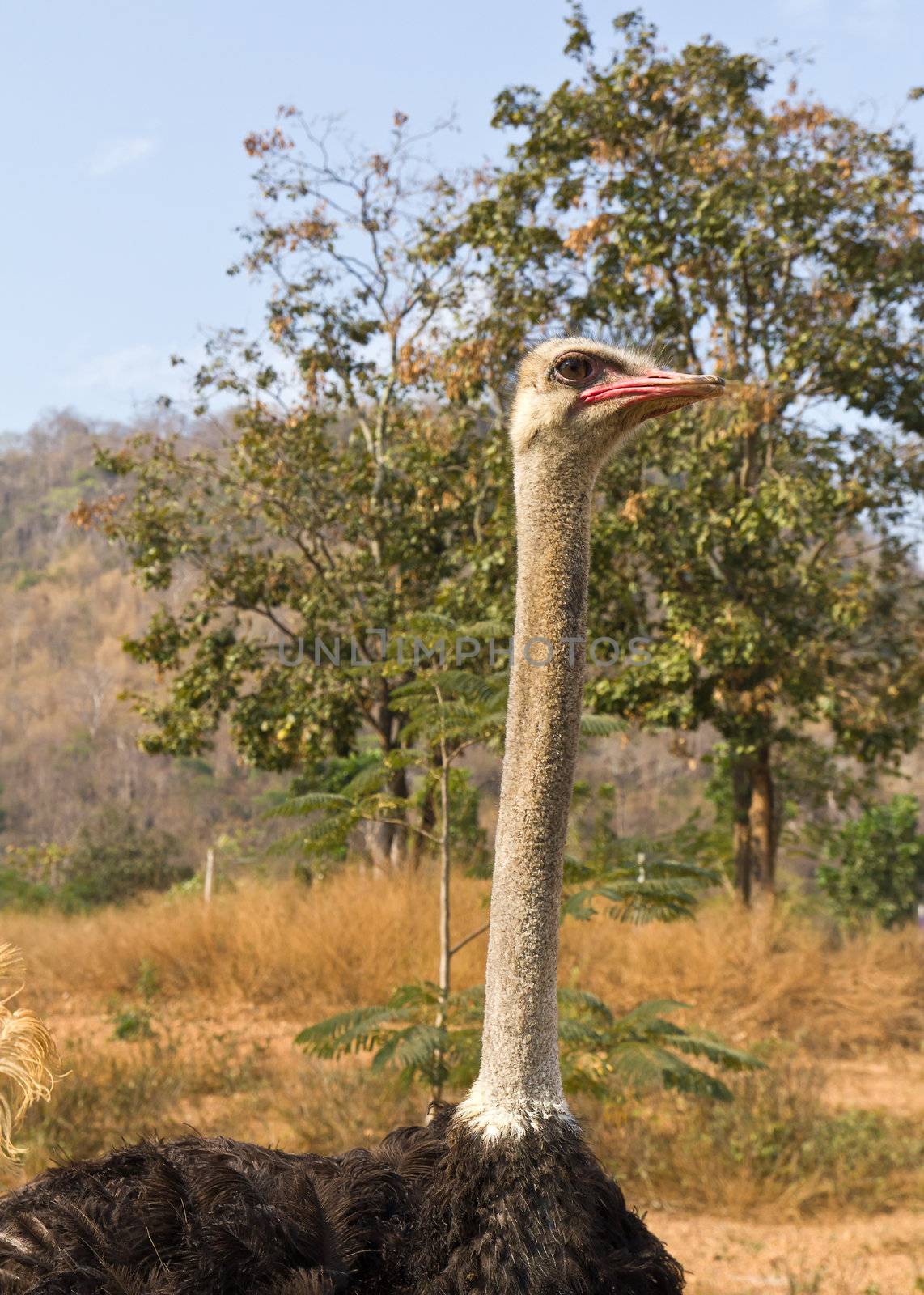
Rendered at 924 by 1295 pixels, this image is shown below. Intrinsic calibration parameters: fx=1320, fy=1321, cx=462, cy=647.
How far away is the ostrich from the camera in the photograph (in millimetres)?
1796

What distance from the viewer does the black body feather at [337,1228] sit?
1.78m

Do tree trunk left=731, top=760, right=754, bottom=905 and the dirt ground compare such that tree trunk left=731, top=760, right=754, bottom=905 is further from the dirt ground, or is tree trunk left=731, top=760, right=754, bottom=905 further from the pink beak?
the pink beak

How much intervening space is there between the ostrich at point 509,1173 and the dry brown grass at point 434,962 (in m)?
4.75

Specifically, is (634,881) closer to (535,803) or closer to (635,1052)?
(635,1052)

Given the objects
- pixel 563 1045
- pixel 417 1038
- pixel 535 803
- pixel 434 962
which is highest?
pixel 535 803

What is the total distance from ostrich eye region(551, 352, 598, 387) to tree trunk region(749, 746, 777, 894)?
7.60m

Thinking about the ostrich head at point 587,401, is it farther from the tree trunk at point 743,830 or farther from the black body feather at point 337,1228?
the tree trunk at point 743,830

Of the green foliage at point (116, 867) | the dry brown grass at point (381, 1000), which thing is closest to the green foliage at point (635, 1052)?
the dry brown grass at point (381, 1000)

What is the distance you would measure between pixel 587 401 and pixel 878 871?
12161 mm

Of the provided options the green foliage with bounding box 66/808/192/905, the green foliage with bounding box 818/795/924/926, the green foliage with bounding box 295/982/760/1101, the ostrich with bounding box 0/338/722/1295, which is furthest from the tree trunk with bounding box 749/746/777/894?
the ostrich with bounding box 0/338/722/1295

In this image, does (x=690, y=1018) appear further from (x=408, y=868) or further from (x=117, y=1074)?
(x=117, y=1074)

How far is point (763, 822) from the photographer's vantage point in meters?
9.57

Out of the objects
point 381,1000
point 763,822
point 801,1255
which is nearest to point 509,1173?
point 801,1255

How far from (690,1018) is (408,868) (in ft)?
7.18
